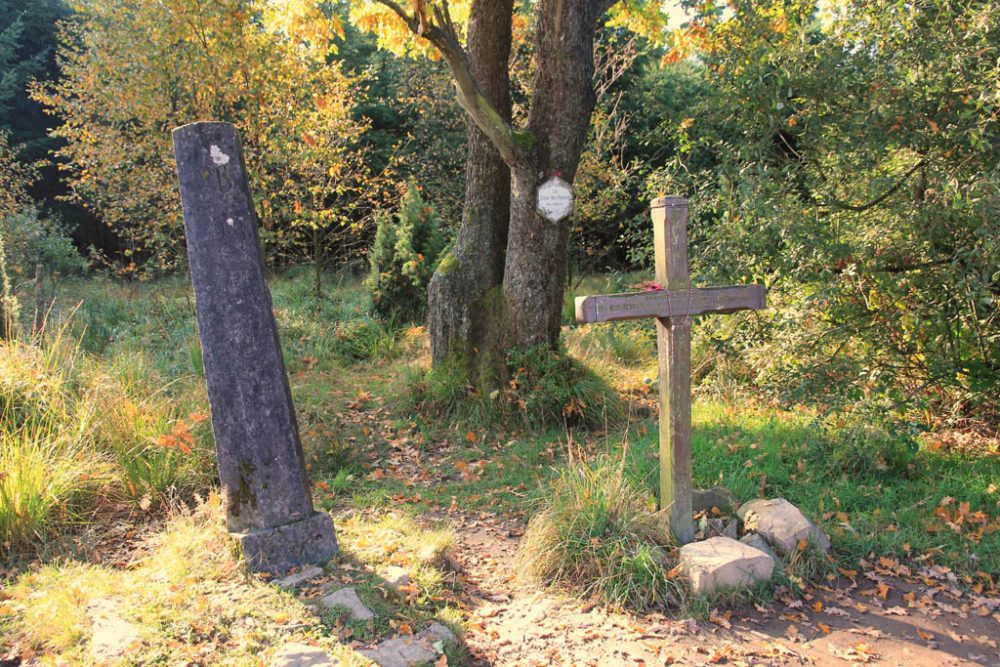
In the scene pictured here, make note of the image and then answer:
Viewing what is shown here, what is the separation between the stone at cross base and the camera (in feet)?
12.5

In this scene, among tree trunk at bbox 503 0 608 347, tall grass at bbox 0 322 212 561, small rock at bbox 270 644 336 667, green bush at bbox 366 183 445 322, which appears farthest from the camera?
green bush at bbox 366 183 445 322

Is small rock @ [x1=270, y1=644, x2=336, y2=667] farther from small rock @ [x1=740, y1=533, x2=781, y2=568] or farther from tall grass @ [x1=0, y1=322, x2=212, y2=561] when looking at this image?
small rock @ [x1=740, y1=533, x2=781, y2=568]

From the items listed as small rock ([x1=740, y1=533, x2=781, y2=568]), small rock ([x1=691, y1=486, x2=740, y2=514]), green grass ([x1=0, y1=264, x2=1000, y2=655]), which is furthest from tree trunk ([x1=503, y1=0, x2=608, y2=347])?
small rock ([x1=740, y1=533, x2=781, y2=568])

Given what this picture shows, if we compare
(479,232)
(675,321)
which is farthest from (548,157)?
(675,321)

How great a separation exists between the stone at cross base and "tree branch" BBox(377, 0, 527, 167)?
2859 mm

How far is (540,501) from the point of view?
532 centimetres

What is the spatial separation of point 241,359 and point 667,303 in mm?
2450

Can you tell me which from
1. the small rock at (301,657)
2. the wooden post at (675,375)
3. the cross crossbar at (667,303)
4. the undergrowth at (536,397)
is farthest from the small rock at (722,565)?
the undergrowth at (536,397)

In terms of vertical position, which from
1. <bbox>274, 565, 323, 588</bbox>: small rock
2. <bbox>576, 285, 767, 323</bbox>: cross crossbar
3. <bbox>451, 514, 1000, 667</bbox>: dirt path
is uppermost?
<bbox>576, 285, 767, 323</bbox>: cross crossbar

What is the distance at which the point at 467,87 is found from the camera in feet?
20.6

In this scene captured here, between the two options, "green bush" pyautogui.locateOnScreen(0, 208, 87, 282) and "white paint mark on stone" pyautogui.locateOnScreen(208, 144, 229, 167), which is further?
"green bush" pyautogui.locateOnScreen(0, 208, 87, 282)

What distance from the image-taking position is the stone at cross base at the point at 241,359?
3795mm

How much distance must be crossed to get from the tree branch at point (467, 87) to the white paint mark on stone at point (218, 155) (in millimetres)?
2893

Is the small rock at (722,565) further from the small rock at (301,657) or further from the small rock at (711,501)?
the small rock at (301,657)
